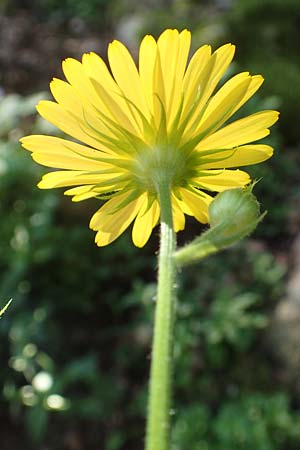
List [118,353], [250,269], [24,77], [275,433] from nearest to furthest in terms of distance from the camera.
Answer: [275,433]
[118,353]
[250,269]
[24,77]

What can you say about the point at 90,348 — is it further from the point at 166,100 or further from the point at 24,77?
the point at 24,77

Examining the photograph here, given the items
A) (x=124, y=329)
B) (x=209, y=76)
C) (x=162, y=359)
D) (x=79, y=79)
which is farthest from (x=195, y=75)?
(x=124, y=329)

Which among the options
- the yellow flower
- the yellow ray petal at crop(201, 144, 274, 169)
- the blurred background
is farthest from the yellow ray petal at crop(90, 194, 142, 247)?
the blurred background

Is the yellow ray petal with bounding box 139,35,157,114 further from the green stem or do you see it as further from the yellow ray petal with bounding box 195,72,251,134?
the green stem

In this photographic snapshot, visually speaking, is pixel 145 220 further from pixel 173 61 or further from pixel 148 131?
pixel 173 61

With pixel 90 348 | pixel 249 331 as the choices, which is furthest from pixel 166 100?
pixel 90 348

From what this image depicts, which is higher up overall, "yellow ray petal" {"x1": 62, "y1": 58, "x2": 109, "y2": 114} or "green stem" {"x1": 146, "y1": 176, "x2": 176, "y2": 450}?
"yellow ray petal" {"x1": 62, "y1": 58, "x2": 109, "y2": 114}

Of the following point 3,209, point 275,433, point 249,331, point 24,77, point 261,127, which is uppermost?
point 24,77
